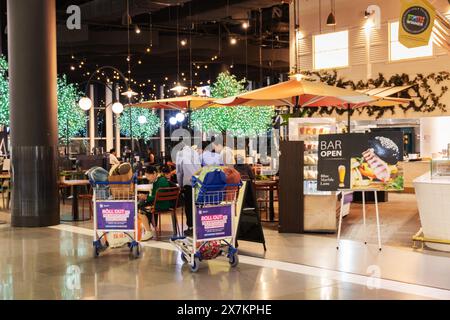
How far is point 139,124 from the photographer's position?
33.4 metres

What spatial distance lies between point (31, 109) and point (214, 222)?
Result: 16.6ft

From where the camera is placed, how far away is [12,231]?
9852mm

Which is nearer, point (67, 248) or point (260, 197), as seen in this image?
point (67, 248)

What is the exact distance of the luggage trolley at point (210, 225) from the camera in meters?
6.52

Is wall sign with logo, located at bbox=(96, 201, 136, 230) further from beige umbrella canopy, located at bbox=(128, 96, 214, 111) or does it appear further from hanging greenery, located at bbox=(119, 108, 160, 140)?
hanging greenery, located at bbox=(119, 108, 160, 140)

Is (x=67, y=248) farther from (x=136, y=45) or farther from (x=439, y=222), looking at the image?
(x=136, y=45)

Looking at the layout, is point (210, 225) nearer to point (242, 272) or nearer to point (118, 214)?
point (242, 272)

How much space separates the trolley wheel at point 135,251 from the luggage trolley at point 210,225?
2.62ft

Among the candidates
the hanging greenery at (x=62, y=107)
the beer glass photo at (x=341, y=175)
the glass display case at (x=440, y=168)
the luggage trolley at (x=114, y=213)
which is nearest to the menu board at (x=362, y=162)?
the beer glass photo at (x=341, y=175)

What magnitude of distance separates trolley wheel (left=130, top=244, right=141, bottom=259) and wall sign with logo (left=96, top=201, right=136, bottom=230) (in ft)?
0.92

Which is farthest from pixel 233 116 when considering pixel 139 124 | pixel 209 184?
pixel 209 184

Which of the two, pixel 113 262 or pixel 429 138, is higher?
pixel 429 138
